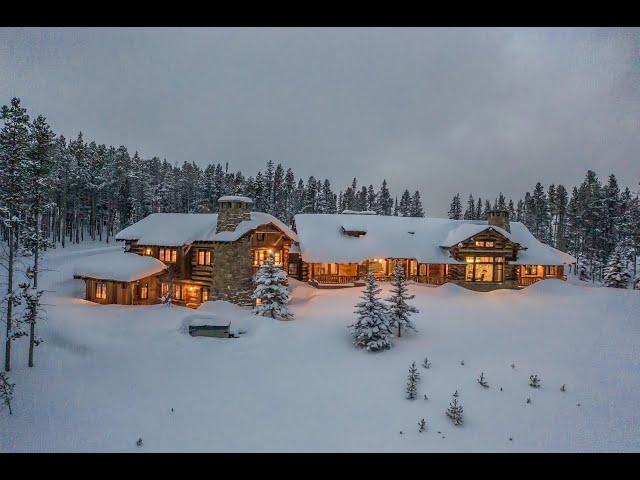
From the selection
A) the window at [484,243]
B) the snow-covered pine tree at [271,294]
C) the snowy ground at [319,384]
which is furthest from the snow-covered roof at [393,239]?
the snowy ground at [319,384]

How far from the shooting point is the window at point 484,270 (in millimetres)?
31797

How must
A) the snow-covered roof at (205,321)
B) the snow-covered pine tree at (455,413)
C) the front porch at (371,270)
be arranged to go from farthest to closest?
1. the front porch at (371,270)
2. the snow-covered roof at (205,321)
3. the snow-covered pine tree at (455,413)

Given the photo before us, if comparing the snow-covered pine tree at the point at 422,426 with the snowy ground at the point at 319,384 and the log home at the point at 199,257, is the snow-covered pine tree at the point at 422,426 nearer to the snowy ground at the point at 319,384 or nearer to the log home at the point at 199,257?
the snowy ground at the point at 319,384

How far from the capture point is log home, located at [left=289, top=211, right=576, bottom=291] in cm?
3175

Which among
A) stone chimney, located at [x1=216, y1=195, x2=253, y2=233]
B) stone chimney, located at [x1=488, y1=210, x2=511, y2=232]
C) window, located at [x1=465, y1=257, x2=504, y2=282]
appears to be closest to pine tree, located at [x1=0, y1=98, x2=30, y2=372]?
stone chimney, located at [x1=216, y1=195, x2=253, y2=233]

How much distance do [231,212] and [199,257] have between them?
4.43 m

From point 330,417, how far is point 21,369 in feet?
42.3

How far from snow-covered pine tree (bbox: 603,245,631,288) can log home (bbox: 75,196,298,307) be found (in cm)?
3308

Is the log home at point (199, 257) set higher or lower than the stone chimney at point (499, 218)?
lower

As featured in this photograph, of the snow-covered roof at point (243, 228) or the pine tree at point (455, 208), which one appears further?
the pine tree at point (455, 208)

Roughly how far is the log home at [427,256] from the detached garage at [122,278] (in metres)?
12.2

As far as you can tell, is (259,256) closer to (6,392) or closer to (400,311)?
(400,311)

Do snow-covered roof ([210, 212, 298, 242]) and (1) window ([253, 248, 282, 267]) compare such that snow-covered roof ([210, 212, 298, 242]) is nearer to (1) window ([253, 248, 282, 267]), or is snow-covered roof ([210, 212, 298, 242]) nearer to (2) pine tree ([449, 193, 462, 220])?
(1) window ([253, 248, 282, 267])
